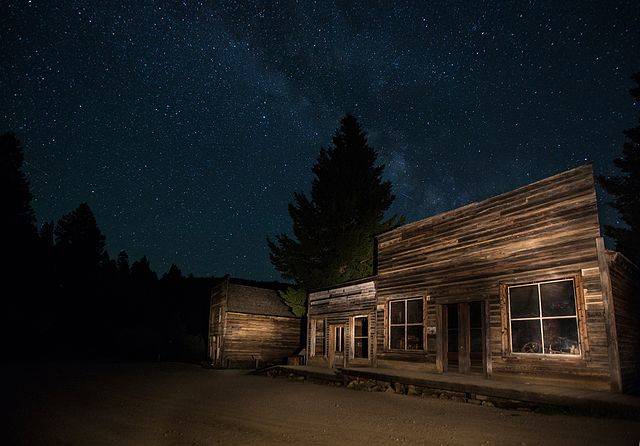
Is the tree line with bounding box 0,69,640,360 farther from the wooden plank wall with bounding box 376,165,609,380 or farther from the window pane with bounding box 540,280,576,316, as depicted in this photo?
the window pane with bounding box 540,280,576,316

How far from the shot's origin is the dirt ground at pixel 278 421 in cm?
657

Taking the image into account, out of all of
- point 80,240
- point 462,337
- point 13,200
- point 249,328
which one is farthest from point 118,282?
point 462,337

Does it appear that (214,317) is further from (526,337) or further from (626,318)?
(626,318)

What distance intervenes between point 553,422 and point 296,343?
2318 cm

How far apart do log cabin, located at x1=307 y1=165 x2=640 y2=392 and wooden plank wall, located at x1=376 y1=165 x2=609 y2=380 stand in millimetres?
30

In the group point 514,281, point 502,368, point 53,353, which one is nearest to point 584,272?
point 514,281

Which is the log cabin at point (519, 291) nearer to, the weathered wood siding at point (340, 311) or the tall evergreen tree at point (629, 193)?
the weathered wood siding at point (340, 311)

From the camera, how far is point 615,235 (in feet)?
80.3

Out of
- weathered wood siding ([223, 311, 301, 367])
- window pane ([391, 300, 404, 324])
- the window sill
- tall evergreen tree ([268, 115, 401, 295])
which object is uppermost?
tall evergreen tree ([268, 115, 401, 295])

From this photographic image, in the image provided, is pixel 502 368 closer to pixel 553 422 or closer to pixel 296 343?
pixel 553 422

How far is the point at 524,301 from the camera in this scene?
11633 mm

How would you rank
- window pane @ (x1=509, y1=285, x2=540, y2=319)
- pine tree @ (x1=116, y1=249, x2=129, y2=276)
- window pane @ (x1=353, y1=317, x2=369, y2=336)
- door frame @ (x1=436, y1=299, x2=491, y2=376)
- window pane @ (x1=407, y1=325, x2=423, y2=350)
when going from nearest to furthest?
window pane @ (x1=509, y1=285, x2=540, y2=319), door frame @ (x1=436, y1=299, x2=491, y2=376), window pane @ (x1=407, y1=325, x2=423, y2=350), window pane @ (x1=353, y1=317, x2=369, y2=336), pine tree @ (x1=116, y1=249, x2=129, y2=276)

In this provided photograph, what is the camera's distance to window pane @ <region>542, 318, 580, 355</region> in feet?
33.7

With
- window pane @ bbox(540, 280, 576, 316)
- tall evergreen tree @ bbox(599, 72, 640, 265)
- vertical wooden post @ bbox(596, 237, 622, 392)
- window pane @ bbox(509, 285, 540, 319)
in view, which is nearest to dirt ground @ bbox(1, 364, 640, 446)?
vertical wooden post @ bbox(596, 237, 622, 392)
